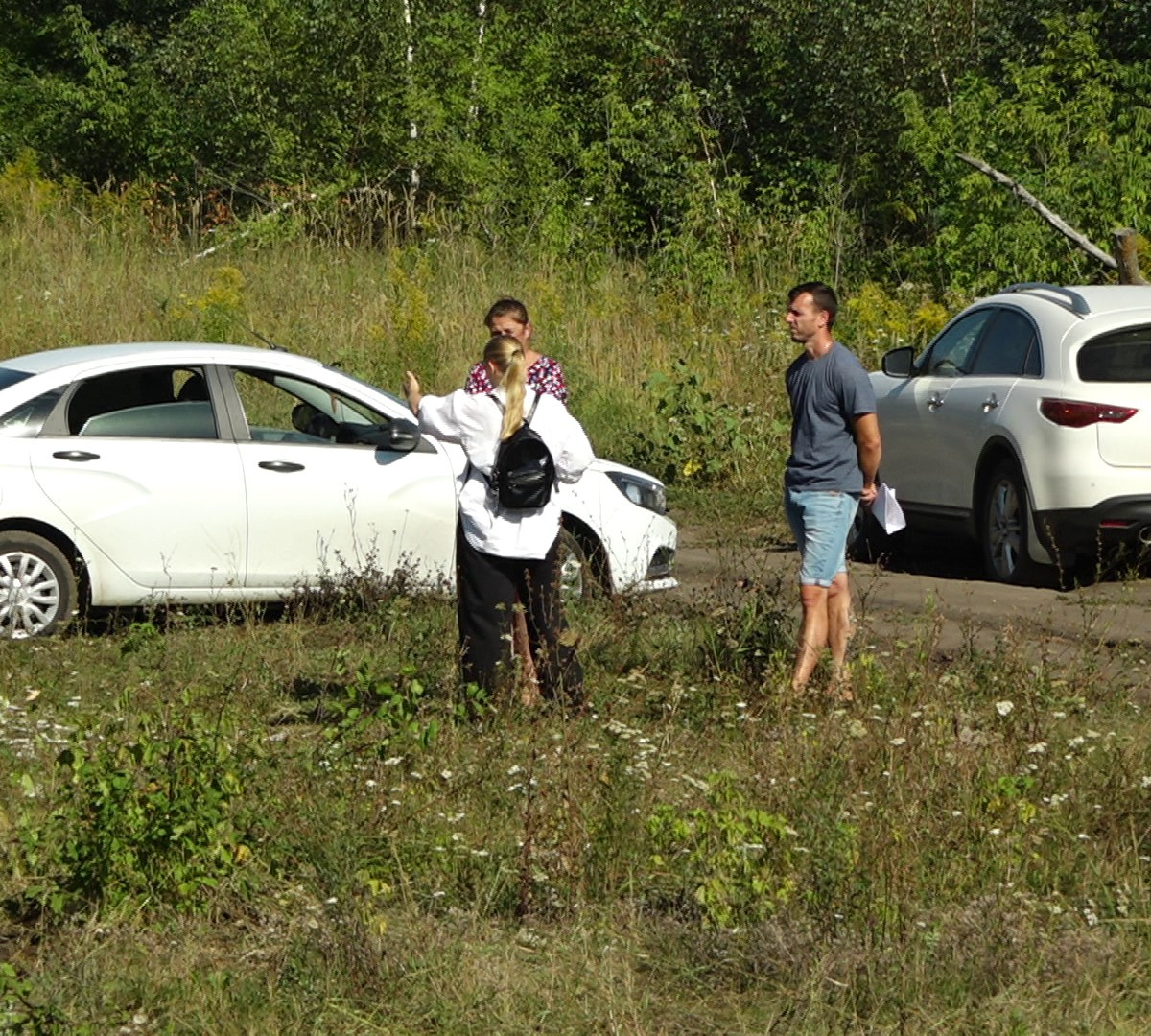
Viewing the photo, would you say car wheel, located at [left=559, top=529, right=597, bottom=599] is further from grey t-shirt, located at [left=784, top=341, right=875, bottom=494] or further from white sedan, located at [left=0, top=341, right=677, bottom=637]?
grey t-shirt, located at [left=784, top=341, right=875, bottom=494]

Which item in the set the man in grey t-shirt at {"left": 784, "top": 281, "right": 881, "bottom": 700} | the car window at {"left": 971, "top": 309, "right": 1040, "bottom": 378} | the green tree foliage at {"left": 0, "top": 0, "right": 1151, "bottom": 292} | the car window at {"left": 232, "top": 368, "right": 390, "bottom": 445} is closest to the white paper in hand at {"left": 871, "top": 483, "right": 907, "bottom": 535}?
the man in grey t-shirt at {"left": 784, "top": 281, "right": 881, "bottom": 700}

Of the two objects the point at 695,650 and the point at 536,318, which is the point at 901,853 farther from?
the point at 536,318

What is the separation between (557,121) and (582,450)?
2134cm

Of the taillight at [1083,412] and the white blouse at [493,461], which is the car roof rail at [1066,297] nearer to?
the taillight at [1083,412]

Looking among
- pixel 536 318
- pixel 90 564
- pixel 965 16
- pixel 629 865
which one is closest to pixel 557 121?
pixel 965 16

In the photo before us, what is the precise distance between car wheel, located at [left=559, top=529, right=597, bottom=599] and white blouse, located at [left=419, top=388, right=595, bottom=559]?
200 centimetres

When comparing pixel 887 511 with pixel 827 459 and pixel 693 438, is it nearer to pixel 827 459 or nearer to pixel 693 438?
pixel 827 459

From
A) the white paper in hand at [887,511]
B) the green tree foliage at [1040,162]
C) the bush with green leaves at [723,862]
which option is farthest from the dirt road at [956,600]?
the green tree foliage at [1040,162]

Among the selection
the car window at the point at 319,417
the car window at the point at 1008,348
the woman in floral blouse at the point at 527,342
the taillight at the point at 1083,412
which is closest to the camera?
the woman in floral blouse at the point at 527,342

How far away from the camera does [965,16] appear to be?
28.4m

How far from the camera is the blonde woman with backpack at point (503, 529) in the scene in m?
8.17

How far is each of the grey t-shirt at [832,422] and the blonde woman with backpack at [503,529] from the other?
98cm

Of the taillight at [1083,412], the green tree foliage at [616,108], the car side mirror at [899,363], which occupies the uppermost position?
the green tree foliage at [616,108]

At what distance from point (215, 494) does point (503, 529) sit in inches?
114
